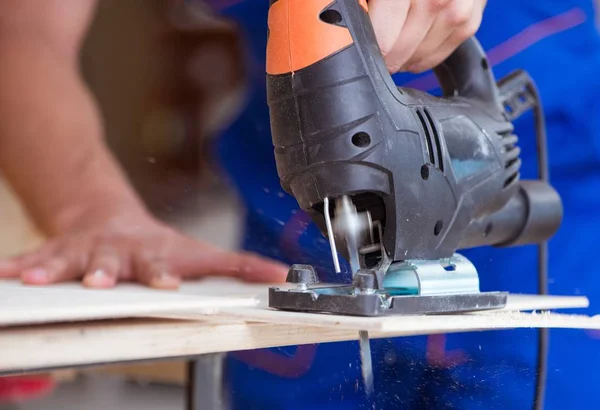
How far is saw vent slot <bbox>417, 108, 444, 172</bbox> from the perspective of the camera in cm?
71

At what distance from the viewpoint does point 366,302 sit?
0.59 metres

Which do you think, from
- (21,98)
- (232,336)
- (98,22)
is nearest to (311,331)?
(232,336)

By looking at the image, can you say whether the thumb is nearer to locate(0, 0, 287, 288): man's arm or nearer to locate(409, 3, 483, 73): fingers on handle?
locate(409, 3, 483, 73): fingers on handle

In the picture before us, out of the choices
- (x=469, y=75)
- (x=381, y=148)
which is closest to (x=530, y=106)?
(x=469, y=75)

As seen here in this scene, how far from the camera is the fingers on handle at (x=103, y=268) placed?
948 mm

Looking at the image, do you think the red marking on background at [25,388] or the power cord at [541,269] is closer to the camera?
the power cord at [541,269]

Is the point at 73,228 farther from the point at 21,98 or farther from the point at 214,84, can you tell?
the point at 214,84

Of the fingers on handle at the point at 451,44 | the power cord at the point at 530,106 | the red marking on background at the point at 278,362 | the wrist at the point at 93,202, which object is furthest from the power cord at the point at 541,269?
the wrist at the point at 93,202

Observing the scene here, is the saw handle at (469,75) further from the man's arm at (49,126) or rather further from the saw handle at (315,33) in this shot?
the man's arm at (49,126)

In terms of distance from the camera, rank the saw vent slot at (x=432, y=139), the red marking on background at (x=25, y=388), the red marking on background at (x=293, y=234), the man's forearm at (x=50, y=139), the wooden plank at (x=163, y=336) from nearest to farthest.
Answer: the wooden plank at (x=163, y=336), the saw vent slot at (x=432, y=139), the red marking on background at (x=293, y=234), the man's forearm at (x=50, y=139), the red marking on background at (x=25, y=388)

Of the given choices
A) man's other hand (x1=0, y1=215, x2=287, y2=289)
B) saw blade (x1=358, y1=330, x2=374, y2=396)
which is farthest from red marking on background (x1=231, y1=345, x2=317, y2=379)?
saw blade (x1=358, y1=330, x2=374, y2=396)

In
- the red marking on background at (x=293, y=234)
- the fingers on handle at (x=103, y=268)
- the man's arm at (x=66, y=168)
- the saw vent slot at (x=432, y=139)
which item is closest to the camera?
the saw vent slot at (x=432, y=139)

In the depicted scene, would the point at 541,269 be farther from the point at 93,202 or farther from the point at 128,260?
the point at 93,202

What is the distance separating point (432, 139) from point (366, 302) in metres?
0.22
